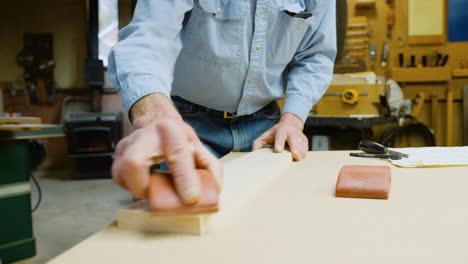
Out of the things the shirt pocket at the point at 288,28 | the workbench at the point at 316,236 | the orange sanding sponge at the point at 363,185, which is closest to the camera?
the workbench at the point at 316,236

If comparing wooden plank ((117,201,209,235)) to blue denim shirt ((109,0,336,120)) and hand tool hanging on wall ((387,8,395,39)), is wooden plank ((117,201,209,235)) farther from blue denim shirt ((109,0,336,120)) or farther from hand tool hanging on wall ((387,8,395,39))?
hand tool hanging on wall ((387,8,395,39))

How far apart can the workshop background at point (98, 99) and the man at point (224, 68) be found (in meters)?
1.14

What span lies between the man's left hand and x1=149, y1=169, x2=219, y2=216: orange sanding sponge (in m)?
0.53

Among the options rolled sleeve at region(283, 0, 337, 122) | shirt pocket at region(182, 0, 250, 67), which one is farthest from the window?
shirt pocket at region(182, 0, 250, 67)

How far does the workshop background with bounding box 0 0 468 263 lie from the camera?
2328 millimetres

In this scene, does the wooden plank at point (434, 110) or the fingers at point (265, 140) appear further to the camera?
the wooden plank at point (434, 110)

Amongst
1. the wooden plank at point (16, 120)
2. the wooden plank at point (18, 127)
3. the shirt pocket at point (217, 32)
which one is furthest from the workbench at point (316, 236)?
the wooden plank at point (16, 120)

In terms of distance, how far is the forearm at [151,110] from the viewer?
647 millimetres

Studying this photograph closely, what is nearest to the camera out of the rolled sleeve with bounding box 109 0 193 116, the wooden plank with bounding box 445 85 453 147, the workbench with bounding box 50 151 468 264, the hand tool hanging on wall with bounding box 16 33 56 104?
the workbench with bounding box 50 151 468 264

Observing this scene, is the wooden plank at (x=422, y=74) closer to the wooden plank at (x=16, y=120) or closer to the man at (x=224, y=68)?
the man at (x=224, y=68)

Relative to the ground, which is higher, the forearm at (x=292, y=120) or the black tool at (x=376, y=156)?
the forearm at (x=292, y=120)

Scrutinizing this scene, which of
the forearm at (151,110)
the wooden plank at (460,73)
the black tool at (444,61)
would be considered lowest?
the forearm at (151,110)

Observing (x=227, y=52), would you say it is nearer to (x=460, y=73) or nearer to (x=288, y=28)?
(x=288, y=28)

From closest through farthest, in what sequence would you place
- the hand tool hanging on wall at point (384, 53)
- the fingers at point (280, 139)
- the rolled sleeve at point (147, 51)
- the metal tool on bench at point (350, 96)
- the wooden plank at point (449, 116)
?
the rolled sleeve at point (147, 51), the fingers at point (280, 139), the metal tool on bench at point (350, 96), the wooden plank at point (449, 116), the hand tool hanging on wall at point (384, 53)
